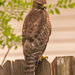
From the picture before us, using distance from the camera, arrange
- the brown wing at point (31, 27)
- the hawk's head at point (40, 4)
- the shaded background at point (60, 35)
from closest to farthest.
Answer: the brown wing at point (31, 27), the hawk's head at point (40, 4), the shaded background at point (60, 35)

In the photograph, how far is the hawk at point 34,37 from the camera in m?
2.90

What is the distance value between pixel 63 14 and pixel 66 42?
79 cm

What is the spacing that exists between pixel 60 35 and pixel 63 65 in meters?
4.17

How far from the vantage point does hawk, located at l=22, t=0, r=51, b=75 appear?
9.53 feet

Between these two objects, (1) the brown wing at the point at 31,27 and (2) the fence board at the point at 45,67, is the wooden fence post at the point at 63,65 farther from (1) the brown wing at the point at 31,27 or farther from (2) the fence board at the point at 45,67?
(1) the brown wing at the point at 31,27

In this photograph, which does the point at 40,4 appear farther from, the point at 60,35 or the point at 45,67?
the point at 60,35

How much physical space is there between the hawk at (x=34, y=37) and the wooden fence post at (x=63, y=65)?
0.22m

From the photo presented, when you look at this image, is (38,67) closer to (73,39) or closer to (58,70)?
(58,70)

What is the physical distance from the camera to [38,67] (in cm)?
301

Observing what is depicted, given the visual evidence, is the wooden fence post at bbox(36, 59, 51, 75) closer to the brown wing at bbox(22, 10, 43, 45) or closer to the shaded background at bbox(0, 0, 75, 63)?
the brown wing at bbox(22, 10, 43, 45)

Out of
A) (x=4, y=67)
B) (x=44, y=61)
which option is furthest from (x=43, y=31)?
(x=4, y=67)

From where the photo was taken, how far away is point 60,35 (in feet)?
23.5

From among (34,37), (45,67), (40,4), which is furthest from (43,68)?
(40,4)

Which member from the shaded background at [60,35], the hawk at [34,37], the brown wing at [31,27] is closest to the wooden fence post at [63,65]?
the hawk at [34,37]
